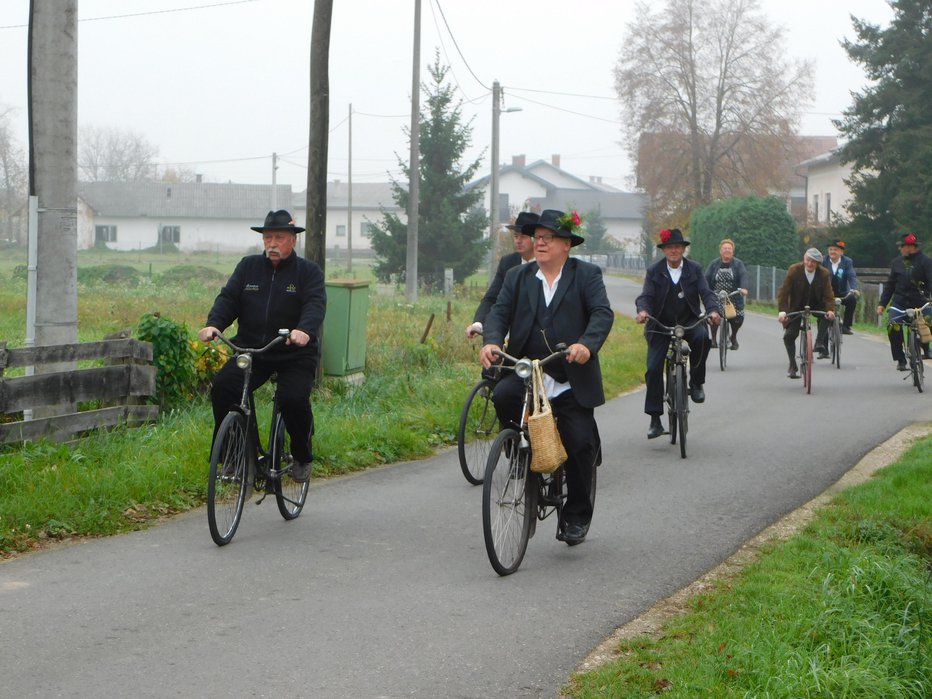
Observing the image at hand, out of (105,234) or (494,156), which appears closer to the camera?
(494,156)

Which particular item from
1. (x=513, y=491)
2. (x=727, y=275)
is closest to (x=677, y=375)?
(x=513, y=491)

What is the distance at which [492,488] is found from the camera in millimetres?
6602

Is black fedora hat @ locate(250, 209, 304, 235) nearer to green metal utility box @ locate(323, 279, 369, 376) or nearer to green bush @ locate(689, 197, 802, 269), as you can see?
green metal utility box @ locate(323, 279, 369, 376)

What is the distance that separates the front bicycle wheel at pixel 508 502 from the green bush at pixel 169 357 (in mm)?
5035

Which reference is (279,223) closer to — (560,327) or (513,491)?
(560,327)

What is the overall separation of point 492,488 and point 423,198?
134 ft

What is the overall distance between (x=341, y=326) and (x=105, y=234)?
3739 inches

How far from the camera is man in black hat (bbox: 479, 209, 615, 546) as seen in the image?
7.10 m

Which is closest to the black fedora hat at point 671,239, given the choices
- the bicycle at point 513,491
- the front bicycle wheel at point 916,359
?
the bicycle at point 513,491

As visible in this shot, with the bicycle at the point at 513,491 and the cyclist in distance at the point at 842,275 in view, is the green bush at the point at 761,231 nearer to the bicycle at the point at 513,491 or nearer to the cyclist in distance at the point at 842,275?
the cyclist in distance at the point at 842,275

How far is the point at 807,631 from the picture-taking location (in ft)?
18.1

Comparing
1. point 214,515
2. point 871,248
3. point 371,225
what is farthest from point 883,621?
point 371,225

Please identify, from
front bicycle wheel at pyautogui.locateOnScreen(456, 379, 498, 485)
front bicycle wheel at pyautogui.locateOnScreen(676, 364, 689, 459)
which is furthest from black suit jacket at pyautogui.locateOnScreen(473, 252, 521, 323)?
front bicycle wheel at pyautogui.locateOnScreen(676, 364, 689, 459)

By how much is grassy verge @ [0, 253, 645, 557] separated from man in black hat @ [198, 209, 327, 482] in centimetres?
111
